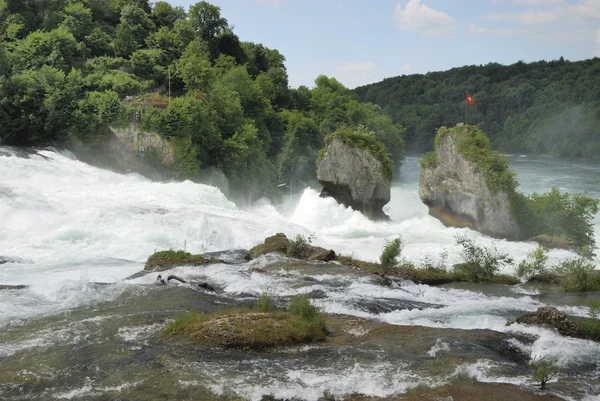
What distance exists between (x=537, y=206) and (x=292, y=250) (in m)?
15.8

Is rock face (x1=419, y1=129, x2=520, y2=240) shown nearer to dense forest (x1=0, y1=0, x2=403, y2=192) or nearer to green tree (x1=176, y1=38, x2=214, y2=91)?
dense forest (x1=0, y1=0, x2=403, y2=192)

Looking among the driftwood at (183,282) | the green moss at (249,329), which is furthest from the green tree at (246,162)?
the green moss at (249,329)

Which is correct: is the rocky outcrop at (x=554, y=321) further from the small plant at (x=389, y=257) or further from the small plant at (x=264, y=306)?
the small plant at (x=389, y=257)

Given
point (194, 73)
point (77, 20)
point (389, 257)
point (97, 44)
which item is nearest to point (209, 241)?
point (389, 257)

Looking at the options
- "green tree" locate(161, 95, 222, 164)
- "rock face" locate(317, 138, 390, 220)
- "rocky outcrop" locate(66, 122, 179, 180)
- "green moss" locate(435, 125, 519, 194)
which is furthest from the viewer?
"green tree" locate(161, 95, 222, 164)

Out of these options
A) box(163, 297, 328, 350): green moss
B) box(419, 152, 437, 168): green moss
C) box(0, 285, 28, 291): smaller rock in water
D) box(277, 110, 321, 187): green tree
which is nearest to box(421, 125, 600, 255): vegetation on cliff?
box(419, 152, 437, 168): green moss

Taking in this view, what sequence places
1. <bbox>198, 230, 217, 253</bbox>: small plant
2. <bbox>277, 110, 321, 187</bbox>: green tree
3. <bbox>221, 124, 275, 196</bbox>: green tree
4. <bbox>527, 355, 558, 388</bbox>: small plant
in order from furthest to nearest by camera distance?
<bbox>277, 110, 321, 187</bbox>: green tree
<bbox>221, 124, 275, 196</bbox>: green tree
<bbox>198, 230, 217, 253</bbox>: small plant
<bbox>527, 355, 558, 388</bbox>: small plant

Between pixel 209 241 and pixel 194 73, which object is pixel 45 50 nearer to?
pixel 194 73

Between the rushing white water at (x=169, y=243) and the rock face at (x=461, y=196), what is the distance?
91 centimetres

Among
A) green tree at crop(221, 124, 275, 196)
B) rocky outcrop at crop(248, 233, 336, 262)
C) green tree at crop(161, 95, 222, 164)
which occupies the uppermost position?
green tree at crop(161, 95, 222, 164)

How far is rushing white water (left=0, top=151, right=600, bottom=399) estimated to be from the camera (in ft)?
40.7

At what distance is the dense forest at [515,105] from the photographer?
92.2 m

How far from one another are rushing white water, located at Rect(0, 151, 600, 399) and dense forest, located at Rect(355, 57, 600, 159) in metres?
61.5

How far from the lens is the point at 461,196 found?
3138 cm
